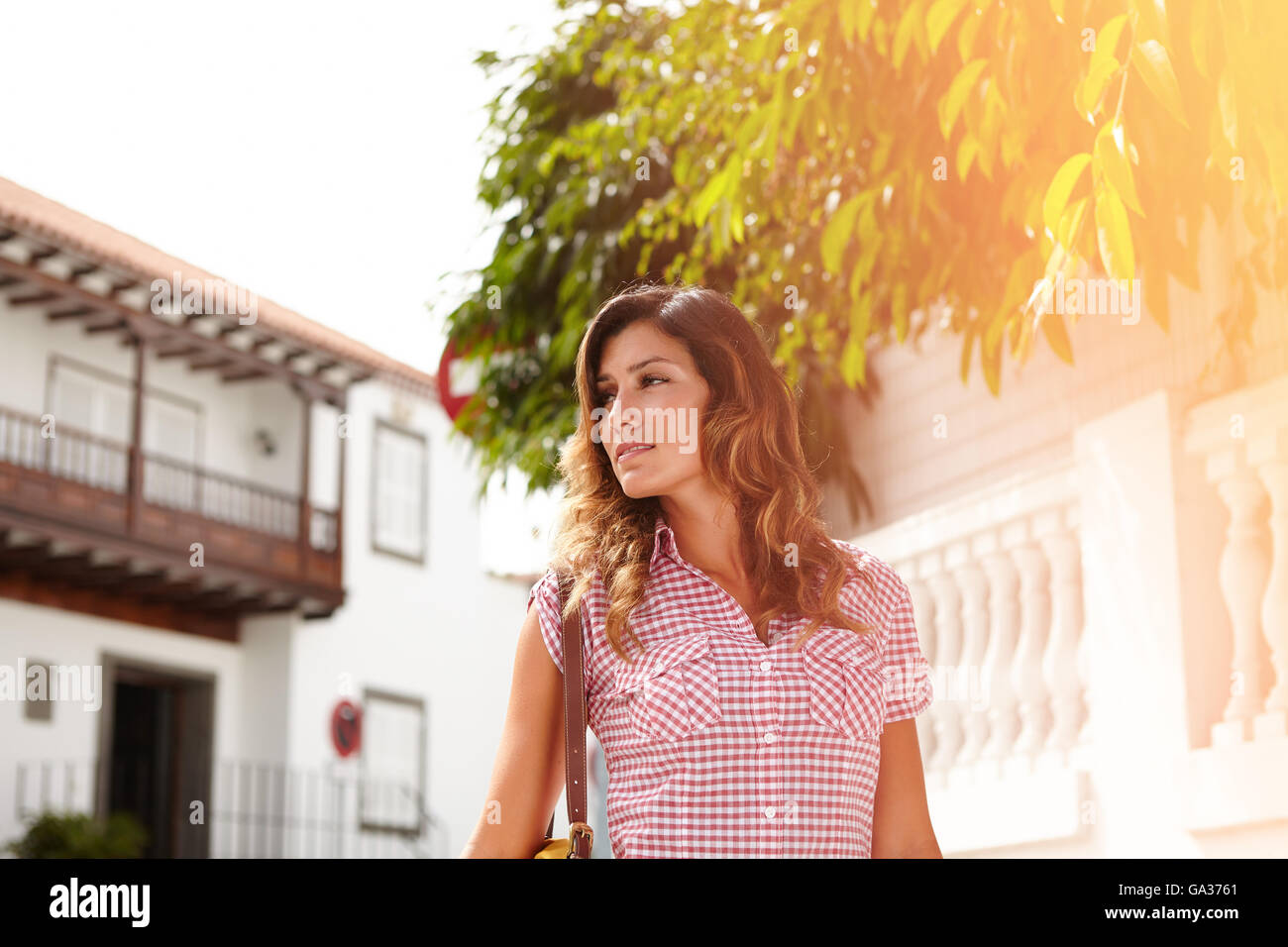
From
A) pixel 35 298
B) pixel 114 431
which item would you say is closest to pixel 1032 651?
pixel 35 298

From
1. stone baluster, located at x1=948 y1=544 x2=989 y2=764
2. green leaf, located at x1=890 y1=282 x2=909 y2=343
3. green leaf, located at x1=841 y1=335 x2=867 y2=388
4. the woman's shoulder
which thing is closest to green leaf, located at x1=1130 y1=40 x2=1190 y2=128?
the woman's shoulder

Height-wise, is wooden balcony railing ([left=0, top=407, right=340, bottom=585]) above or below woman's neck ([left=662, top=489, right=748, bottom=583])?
above

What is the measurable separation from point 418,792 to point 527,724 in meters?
18.9

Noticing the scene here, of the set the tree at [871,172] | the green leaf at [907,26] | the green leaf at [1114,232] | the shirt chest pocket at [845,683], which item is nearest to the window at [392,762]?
the tree at [871,172]

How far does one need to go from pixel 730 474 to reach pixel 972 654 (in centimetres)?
338

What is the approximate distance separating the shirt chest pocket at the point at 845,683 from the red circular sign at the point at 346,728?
17838 mm

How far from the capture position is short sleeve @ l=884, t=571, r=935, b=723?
2.08 meters

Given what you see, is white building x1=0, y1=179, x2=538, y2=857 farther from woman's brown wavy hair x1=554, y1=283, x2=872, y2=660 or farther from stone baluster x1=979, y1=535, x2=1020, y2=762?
woman's brown wavy hair x1=554, y1=283, x2=872, y2=660

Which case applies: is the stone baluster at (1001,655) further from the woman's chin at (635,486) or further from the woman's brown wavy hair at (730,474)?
the woman's chin at (635,486)

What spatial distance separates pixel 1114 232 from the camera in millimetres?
2725

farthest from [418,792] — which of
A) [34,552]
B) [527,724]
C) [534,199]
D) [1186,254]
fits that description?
[527,724]

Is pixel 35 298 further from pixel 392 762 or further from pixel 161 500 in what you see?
pixel 392 762

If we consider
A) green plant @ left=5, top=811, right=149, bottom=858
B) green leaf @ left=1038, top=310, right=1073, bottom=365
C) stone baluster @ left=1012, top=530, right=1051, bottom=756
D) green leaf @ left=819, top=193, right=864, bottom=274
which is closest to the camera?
green leaf @ left=1038, top=310, right=1073, bottom=365

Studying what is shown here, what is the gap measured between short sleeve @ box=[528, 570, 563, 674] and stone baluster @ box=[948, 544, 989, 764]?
11.5ft
